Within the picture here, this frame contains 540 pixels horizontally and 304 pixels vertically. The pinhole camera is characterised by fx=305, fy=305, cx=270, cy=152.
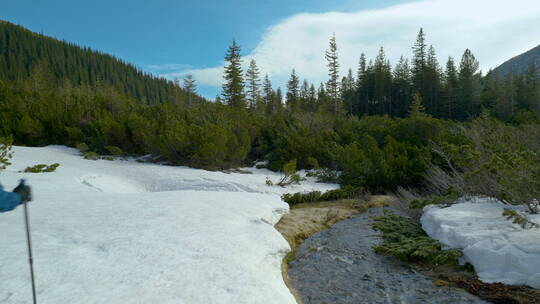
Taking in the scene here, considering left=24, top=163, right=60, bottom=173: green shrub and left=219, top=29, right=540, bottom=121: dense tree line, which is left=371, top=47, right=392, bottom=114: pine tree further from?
left=24, top=163, right=60, bottom=173: green shrub

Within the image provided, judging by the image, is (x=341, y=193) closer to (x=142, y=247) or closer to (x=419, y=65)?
(x=142, y=247)

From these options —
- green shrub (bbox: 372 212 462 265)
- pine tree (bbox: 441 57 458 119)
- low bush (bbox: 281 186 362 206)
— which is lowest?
green shrub (bbox: 372 212 462 265)

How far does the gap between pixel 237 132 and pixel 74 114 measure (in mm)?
8555

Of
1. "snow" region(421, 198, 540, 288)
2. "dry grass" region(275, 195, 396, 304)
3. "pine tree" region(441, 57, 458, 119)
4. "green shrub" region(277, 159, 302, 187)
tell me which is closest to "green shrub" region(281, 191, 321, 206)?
"dry grass" region(275, 195, 396, 304)

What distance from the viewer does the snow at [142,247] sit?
3.14 metres

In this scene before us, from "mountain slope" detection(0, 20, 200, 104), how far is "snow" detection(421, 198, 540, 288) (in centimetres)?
6887

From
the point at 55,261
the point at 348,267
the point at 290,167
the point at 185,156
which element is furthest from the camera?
the point at 185,156

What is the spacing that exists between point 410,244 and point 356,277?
1527 millimetres

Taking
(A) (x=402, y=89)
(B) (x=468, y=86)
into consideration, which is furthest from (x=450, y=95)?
(A) (x=402, y=89)

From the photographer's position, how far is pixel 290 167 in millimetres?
10688

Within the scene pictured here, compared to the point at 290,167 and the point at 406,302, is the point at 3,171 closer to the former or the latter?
the point at 290,167

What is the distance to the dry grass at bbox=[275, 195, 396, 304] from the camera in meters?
6.53

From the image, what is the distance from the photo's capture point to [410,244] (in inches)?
226

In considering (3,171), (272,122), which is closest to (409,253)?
(3,171)
